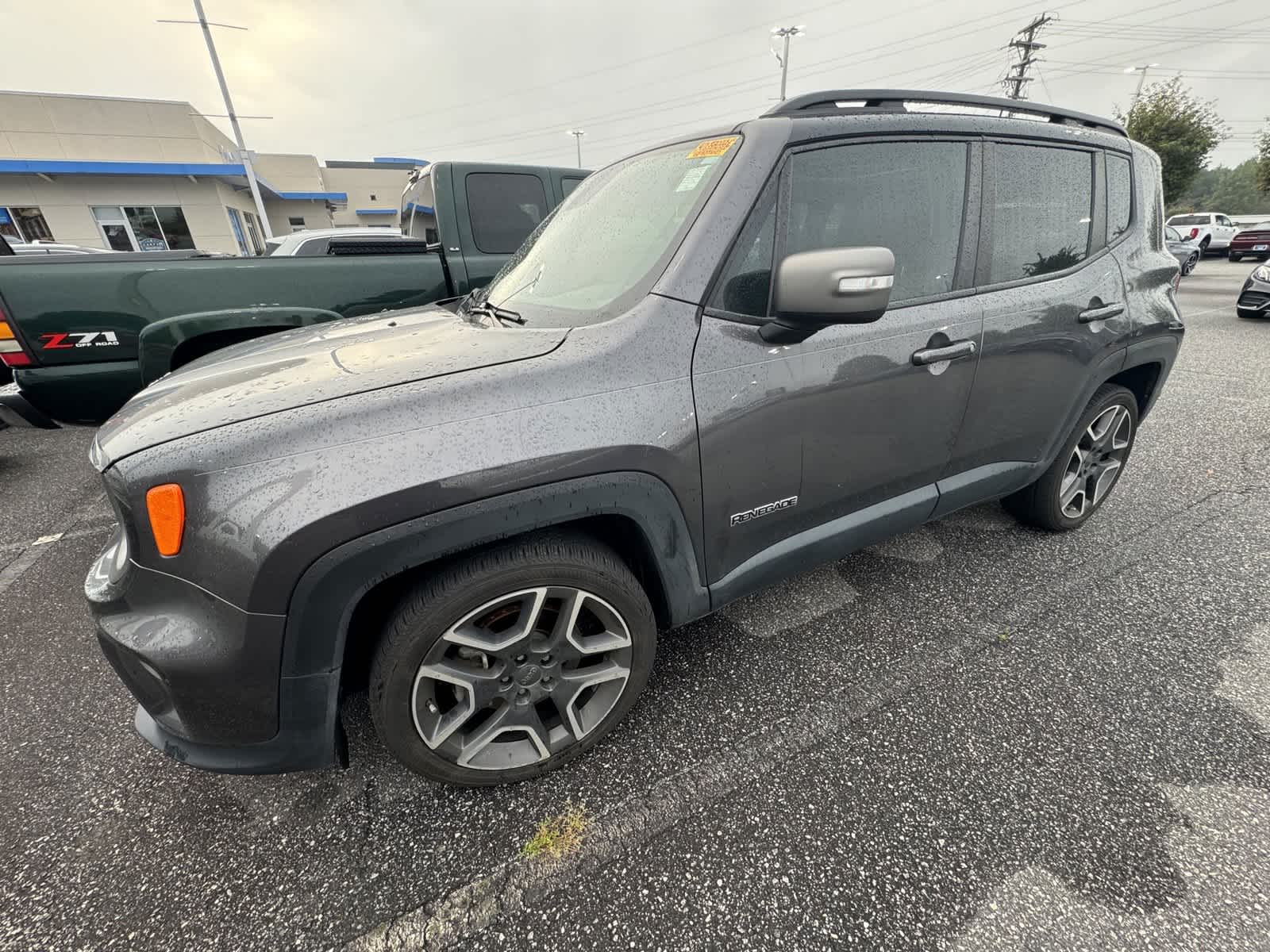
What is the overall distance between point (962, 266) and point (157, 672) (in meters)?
2.80

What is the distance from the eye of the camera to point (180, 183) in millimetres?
21000

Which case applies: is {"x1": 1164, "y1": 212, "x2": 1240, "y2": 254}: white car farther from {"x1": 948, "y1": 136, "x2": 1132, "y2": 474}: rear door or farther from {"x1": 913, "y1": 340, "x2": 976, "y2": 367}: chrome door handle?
{"x1": 913, "y1": 340, "x2": 976, "y2": 367}: chrome door handle

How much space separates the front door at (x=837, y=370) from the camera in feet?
5.31

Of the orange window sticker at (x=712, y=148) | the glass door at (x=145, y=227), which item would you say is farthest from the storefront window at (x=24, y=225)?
the orange window sticker at (x=712, y=148)

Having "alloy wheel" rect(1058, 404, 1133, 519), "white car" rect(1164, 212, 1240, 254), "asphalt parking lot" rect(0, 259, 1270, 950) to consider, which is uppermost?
"alloy wheel" rect(1058, 404, 1133, 519)

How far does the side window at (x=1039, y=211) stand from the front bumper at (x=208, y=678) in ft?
8.90

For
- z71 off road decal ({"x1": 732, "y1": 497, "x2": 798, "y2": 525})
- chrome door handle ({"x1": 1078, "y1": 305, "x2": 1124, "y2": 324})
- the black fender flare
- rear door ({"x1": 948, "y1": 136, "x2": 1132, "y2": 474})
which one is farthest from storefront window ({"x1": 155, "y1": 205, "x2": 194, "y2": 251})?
chrome door handle ({"x1": 1078, "y1": 305, "x2": 1124, "y2": 324})

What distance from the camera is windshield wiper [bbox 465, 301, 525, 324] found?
188 cm

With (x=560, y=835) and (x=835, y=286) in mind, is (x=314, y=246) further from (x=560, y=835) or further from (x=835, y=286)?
(x=560, y=835)

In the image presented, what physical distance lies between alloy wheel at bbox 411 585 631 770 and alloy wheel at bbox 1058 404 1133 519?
2.62 metres

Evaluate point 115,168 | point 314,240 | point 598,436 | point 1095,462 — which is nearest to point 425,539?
point 598,436

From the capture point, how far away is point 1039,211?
88.4 inches

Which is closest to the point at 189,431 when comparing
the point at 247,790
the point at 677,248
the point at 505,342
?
the point at 505,342

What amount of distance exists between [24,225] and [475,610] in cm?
2953
